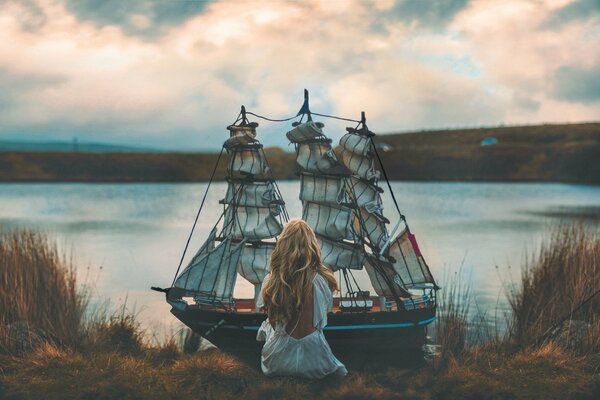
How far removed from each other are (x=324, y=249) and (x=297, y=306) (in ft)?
12.7

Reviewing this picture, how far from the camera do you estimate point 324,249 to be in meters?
11.6

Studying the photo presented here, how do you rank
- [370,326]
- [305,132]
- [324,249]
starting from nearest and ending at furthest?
[370,326], [305,132], [324,249]

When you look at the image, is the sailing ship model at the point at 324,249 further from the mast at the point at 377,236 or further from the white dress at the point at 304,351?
the white dress at the point at 304,351

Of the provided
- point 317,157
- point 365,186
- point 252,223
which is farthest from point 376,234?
point 252,223

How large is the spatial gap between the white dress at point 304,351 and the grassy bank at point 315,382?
0.35m

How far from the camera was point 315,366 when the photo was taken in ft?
26.9

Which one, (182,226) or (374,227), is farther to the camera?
(182,226)

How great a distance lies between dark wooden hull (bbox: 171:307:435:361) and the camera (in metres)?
10.9

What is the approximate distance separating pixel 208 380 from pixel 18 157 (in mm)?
69959

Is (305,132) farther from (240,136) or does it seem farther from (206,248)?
(206,248)

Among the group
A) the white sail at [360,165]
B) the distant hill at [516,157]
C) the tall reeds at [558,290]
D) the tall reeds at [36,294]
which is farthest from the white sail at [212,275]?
the distant hill at [516,157]

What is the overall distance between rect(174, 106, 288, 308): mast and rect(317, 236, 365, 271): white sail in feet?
3.33

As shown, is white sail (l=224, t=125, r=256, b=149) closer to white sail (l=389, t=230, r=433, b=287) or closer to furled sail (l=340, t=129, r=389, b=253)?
furled sail (l=340, t=129, r=389, b=253)

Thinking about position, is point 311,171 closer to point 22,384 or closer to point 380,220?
point 380,220
